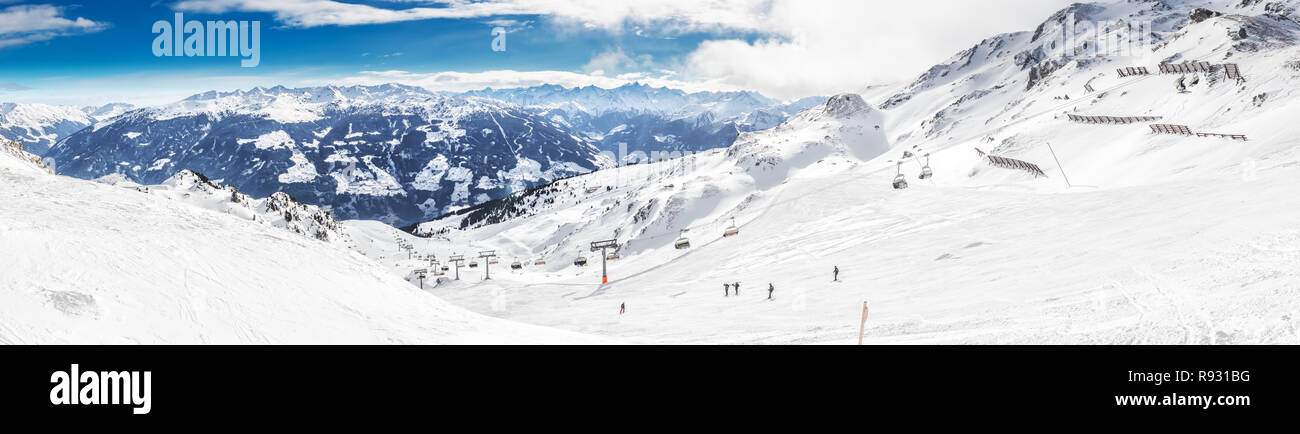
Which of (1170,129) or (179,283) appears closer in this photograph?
(179,283)

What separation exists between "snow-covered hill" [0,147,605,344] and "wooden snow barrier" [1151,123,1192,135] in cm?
5800

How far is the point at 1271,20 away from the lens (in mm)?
107062

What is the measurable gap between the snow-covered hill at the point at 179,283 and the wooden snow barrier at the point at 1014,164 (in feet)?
178

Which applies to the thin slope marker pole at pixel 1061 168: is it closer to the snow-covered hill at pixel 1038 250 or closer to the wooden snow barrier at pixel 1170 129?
the snow-covered hill at pixel 1038 250

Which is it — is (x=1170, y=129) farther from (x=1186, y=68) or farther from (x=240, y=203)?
(x=240, y=203)

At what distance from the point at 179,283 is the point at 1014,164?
68.4 m

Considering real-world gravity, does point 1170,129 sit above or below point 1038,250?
above

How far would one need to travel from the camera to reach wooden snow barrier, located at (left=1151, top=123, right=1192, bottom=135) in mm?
49978

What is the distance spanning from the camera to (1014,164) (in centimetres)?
6078

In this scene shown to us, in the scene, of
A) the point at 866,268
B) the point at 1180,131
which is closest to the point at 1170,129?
the point at 1180,131
